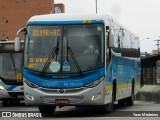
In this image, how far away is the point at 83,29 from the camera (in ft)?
57.5

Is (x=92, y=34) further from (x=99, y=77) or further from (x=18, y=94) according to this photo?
(x=18, y=94)

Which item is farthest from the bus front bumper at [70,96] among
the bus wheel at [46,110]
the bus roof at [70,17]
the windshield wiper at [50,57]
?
the bus roof at [70,17]

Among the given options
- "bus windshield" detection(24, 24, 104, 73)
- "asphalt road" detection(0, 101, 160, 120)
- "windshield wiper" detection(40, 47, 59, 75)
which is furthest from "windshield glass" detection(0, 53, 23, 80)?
"windshield wiper" detection(40, 47, 59, 75)

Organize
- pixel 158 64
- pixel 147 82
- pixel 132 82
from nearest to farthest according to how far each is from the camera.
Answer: pixel 132 82 → pixel 158 64 → pixel 147 82

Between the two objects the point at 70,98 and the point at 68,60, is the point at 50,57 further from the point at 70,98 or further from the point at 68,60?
the point at 70,98

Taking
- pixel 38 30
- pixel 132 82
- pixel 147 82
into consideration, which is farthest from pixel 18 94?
pixel 147 82

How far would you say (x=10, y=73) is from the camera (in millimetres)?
26484

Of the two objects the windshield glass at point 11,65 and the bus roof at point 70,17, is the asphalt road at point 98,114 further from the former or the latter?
the windshield glass at point 11,65

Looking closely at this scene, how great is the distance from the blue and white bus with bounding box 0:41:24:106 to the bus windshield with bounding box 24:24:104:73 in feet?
27.8

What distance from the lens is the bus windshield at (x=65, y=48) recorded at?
679 inches

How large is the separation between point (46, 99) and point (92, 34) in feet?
8.01

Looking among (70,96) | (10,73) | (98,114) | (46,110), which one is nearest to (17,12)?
(10,73)

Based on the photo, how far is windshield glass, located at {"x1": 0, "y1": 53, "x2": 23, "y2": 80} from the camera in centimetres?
2647

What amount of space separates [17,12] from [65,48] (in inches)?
3625
